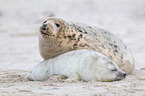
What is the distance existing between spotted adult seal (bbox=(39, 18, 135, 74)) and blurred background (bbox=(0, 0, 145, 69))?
400cm

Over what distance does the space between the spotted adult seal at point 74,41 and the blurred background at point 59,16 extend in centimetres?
400

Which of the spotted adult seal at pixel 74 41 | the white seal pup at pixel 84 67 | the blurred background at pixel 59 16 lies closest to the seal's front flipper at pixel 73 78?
the white seal pup at pixel 84 67

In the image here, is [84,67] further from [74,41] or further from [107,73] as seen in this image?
[74,41]

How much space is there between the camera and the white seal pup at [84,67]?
10.9 ft

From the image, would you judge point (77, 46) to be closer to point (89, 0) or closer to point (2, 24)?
point (2, 24)

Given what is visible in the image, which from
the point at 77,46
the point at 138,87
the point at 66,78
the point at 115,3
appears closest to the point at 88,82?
the point at 66,78

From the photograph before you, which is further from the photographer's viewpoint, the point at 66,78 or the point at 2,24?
the point at 2,24

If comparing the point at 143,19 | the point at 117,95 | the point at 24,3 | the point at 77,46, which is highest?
the point at 24,3

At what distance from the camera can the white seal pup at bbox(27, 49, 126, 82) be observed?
10.9ft

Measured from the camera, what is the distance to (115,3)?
1716 cm

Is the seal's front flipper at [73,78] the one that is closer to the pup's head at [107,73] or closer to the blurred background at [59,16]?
the pup's head at [107,73]

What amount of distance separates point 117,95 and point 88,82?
0.78 metres

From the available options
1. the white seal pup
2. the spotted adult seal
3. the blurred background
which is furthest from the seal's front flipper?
the blurred background

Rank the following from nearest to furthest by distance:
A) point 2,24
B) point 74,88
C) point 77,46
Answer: point 74,88 < point 77,46 < point 2,24
